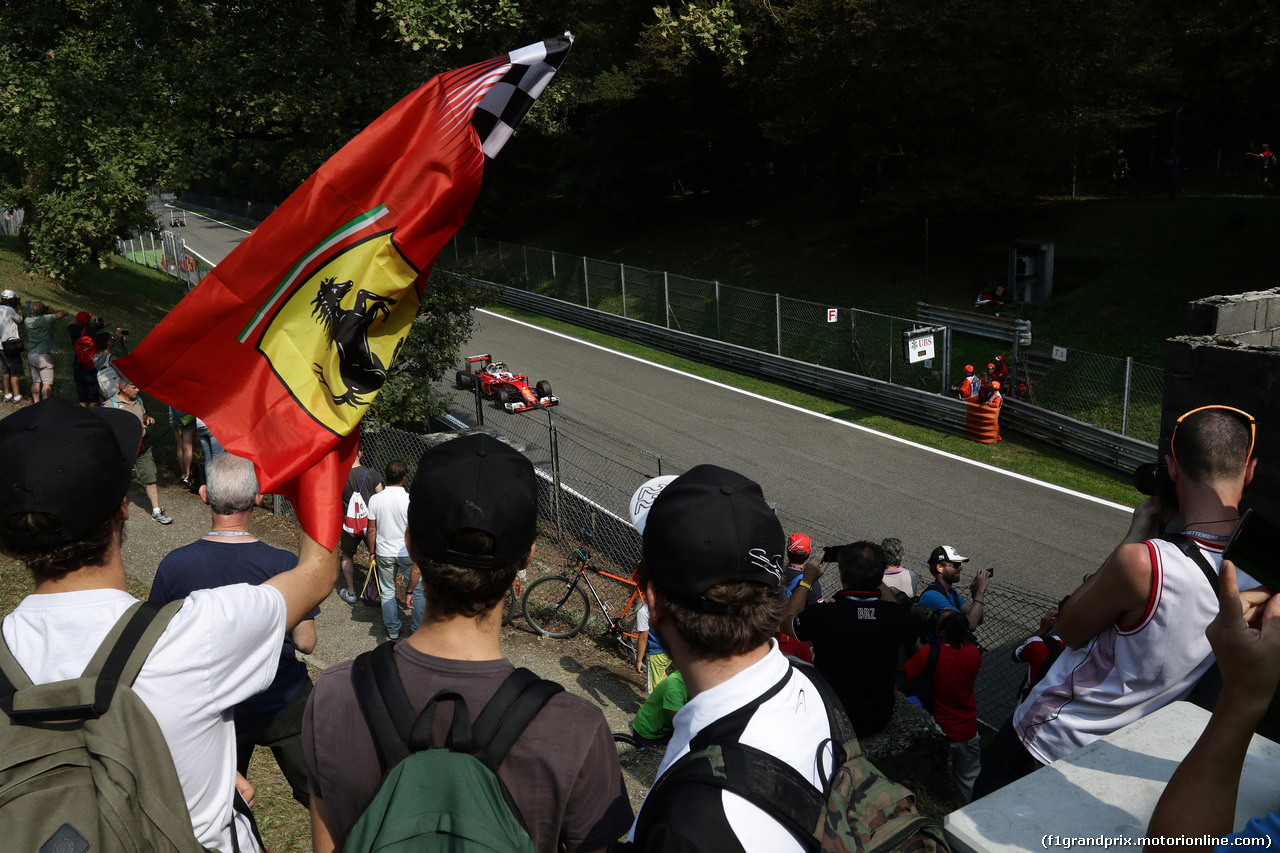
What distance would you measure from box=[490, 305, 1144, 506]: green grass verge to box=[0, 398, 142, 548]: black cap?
632 inches

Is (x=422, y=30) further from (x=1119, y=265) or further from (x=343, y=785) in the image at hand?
(x=1119, y=265)

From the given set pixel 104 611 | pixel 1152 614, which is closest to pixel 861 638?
pixel 1152 614

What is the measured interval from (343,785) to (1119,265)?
28.8 metres

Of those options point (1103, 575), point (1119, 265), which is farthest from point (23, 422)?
point (1119, 265)

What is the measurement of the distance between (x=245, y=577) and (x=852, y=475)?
47.4ft

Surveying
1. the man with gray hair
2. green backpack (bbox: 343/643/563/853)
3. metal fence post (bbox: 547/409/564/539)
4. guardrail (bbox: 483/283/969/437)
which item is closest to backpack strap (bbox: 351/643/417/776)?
green backpack (bbox: 343/643/563/853)

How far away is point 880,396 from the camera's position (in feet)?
69.1

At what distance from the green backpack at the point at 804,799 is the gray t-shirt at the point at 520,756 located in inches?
7.8

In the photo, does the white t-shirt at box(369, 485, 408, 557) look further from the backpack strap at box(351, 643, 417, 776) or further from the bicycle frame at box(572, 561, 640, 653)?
the backpack strap at box(351, 643, 417, 776)

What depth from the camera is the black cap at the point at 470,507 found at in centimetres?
223

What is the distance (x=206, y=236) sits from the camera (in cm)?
5841

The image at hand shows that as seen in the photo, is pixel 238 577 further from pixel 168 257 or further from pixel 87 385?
pixel 168 257

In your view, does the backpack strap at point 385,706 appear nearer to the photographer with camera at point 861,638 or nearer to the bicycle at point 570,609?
the photographer with camera at point 861,638

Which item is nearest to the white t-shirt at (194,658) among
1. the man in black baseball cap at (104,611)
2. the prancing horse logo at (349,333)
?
the man in black baseball cap at (104,611)
